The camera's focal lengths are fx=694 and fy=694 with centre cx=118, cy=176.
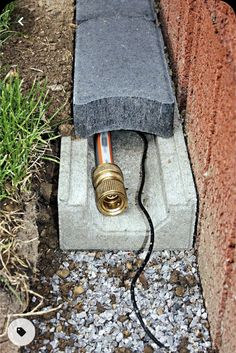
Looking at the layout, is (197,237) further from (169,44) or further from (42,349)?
(169,44)

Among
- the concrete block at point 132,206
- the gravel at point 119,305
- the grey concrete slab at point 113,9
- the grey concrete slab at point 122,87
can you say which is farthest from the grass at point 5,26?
the gravel at point 119,305

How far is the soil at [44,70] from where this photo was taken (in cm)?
271

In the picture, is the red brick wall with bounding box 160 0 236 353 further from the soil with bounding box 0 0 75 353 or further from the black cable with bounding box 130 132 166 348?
the soil with bounding box 0 0 75 353

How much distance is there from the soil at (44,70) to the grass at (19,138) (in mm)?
70

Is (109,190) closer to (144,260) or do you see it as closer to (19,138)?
(144,260)

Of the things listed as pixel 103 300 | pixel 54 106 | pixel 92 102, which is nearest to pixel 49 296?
pixel 103 300

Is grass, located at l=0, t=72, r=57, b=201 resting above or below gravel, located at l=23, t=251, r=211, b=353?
above

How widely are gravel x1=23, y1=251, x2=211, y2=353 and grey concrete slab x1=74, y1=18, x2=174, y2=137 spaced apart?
1.75 ft

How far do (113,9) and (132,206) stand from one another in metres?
1.18

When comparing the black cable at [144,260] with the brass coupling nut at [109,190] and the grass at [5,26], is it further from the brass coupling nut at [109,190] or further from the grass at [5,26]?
the grass at [5,26]

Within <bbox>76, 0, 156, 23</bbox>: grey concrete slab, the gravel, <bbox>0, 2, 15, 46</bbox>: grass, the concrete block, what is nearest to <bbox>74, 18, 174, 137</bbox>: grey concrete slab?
the concrete block

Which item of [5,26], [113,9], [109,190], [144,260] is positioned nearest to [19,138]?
[109,190]

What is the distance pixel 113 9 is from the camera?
11.5ft

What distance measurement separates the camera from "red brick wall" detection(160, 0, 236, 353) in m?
2.11
